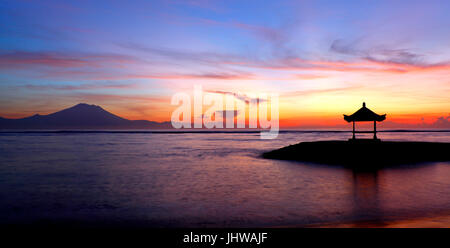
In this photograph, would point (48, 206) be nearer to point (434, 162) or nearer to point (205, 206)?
point (205, 206)

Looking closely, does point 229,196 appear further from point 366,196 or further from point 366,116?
point 366,116

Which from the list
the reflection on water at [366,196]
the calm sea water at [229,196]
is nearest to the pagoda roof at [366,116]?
the calm sea water at [229,196]

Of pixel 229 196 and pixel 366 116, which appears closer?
pixel 229 196

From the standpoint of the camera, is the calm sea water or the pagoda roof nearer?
the calm sea water

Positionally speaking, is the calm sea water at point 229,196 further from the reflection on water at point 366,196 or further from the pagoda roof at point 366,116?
the pagoda roof at point 366,116

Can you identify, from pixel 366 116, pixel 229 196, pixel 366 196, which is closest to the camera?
pixel 366 196

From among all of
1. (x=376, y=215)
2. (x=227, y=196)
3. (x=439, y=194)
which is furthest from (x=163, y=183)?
(x=439, y=194)

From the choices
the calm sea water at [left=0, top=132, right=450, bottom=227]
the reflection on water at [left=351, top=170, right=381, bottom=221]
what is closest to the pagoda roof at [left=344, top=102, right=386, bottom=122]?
the calm sea water at [left=0, top=132, right=450, bottom=227]

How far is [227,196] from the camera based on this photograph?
11.6 m

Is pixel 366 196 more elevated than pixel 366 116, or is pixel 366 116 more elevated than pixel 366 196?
pixel 366 116

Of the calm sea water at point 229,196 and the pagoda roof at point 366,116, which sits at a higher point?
the pagoda roof at point 366,116

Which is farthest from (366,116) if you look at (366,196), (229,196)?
(229,196)

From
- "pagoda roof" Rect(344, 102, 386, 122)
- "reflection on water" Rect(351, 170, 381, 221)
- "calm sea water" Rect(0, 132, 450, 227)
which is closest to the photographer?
"calm sea water" Rect(0, 132, 450, 227)

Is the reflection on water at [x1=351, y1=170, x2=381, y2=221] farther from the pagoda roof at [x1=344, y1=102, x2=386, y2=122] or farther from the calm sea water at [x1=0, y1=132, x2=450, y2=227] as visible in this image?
the pagoda roof at [x1=344, y1=102, x2=386, y2=122]
